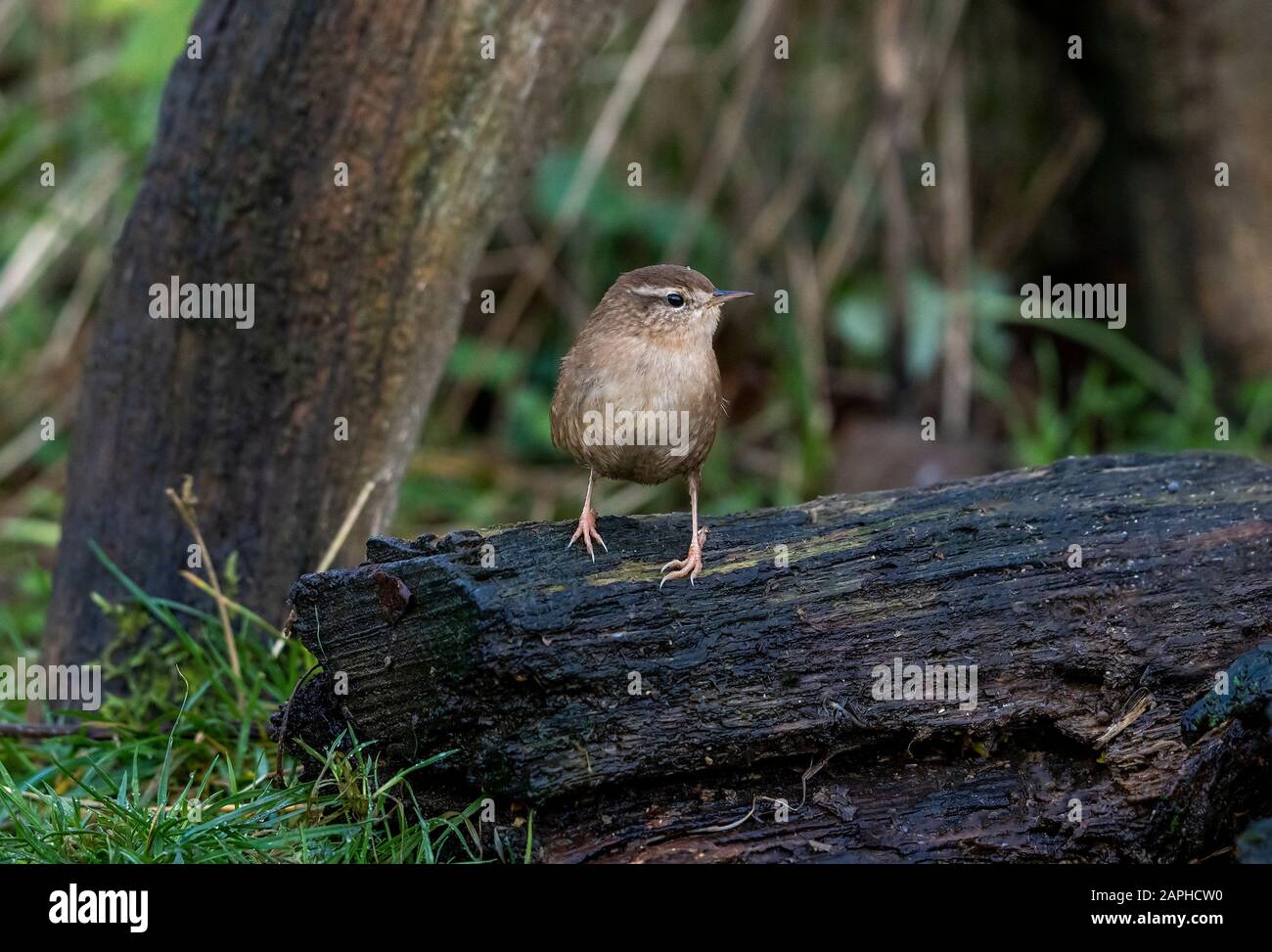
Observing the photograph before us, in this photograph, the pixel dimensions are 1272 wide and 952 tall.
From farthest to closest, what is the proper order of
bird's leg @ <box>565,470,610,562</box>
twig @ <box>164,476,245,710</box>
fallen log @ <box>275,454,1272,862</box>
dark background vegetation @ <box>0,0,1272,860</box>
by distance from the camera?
1. dark background vegetation @ <box>0,0,1272,860</box>
2. twig @ <box>164,476,245,710</box>
3. bird's leg @ <box>565,470,610,562</box>
4. fallen log @ <box>275,454,1272,862</box>

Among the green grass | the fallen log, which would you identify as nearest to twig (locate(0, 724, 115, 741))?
the green grass

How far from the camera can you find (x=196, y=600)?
15.6 ft

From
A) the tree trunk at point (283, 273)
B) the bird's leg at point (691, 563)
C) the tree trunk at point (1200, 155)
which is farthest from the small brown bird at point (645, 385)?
the tree trunk at point (1200, 155)

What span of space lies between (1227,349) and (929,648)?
16.3ft

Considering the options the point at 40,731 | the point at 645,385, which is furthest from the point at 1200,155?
the point at 40,731

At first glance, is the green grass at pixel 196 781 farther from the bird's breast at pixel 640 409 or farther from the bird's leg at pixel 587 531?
the bird's breast at pixel 640 409

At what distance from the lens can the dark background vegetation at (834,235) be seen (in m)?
7.44

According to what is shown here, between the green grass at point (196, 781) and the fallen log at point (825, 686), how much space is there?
152mm

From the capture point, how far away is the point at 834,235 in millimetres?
8555

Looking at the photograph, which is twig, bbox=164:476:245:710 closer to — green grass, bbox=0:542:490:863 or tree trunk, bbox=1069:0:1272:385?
green grass, bbox=0:542:490:863

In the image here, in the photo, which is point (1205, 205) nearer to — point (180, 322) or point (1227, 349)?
point (1227, 349)

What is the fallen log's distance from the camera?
3.29 meters

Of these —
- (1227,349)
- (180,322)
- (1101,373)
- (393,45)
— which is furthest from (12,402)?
(1227,349)

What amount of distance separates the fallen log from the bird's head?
2.45ft
